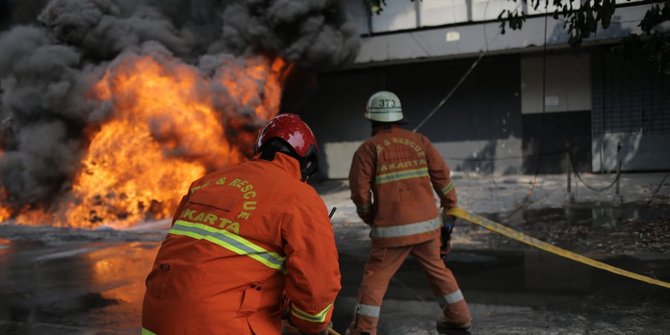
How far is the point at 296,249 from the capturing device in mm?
1747

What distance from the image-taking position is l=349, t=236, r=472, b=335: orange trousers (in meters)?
3.52

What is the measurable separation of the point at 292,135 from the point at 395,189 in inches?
70.2

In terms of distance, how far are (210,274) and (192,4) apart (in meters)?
11.9

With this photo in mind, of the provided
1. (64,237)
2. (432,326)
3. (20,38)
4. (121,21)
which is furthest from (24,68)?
(432,326)

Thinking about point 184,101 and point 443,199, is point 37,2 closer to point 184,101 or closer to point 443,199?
point 184,101

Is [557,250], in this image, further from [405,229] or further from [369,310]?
[369,310]

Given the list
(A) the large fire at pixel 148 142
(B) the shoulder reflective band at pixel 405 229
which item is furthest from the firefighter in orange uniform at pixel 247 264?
(A) the large fire at pixel 148 142

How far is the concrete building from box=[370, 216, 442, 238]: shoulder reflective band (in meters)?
→ 9.69

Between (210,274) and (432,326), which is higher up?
(210,274)

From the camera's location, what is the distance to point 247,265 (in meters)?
1.78

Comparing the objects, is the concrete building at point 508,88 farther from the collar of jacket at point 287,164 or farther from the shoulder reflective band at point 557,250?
the collar of jacket at point 287,164

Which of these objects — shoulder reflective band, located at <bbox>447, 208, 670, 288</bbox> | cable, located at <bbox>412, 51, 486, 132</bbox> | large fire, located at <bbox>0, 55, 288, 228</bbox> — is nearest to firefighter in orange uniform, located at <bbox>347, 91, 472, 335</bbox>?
shoulder reflective band, located at <bbox>447, 208, 670, 288</bbox>

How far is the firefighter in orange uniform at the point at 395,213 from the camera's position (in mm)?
3613

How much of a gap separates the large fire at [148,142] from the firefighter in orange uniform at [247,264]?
327 inches
